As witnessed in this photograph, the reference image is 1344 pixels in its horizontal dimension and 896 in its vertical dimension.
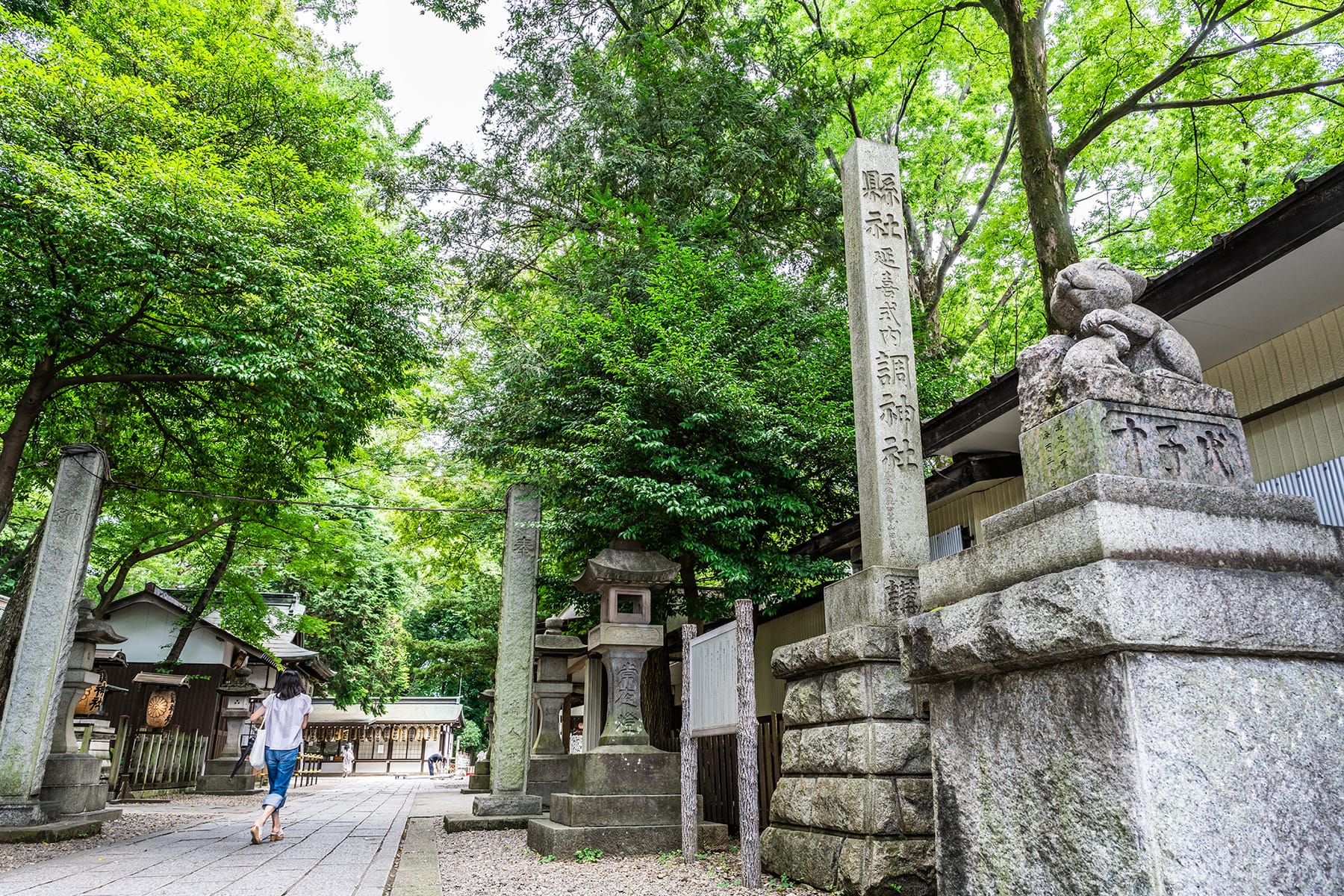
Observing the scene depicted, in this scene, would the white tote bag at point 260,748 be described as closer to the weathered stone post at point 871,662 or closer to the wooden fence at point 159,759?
the weathered stone post at point 871,662

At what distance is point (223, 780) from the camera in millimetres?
18641

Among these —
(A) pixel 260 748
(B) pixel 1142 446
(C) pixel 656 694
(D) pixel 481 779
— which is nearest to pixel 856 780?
(B) pixel 1142 446

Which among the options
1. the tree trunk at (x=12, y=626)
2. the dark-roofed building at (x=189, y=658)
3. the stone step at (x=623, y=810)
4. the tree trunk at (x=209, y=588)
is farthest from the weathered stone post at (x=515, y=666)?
the dark-roofed building at (x=189, y=658)

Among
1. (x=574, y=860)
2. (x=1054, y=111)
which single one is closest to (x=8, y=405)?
(x=574, y=860)

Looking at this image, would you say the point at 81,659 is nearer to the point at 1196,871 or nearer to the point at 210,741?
the point at 1196,871

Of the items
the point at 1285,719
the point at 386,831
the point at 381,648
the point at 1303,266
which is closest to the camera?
the point at 1285,719

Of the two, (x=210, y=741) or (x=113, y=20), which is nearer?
(x=113, y=20)

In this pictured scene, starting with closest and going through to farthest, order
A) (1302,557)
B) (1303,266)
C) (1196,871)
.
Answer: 1. (1196,871)
2. (1302,557)
3. (1303,266)

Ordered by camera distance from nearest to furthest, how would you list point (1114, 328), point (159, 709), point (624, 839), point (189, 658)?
point (1114, 328), point (624, 839), point (159, 709), point (189, 658)

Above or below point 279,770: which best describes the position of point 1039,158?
above

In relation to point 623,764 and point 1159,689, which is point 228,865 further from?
point 1159,689

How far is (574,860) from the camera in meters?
7.15

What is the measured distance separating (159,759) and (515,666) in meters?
12.3

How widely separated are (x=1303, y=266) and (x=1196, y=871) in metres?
5.18
